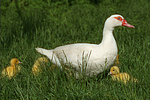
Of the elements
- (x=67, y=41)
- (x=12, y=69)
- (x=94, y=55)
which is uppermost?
(x=67, y=41)

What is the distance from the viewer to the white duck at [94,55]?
3193 millimetres

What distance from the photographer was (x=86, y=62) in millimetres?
3207

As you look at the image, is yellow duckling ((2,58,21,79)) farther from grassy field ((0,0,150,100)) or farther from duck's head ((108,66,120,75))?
duck's head ((108,66,120,75))

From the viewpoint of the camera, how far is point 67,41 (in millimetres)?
4852

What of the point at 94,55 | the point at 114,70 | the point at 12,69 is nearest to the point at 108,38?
the point at 94,55

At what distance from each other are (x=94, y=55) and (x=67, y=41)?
1720 mm

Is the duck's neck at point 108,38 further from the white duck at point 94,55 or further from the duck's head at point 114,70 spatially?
the duck's head at point 114,70

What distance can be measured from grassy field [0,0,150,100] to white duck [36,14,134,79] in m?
0.17

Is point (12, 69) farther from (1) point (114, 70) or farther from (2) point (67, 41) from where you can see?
(1) point (114, 70)

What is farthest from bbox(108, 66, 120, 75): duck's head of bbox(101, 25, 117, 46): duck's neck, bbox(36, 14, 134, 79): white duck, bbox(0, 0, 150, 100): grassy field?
bbox(101, 25, 117, 46): duck's neck

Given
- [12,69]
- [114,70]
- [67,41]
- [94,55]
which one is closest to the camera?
[94,55]

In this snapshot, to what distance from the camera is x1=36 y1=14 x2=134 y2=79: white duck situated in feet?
10.5

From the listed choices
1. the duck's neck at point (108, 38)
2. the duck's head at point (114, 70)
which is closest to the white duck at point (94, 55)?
the duck's neck at point (108, 38)

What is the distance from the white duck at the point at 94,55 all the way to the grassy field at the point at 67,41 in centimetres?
17
